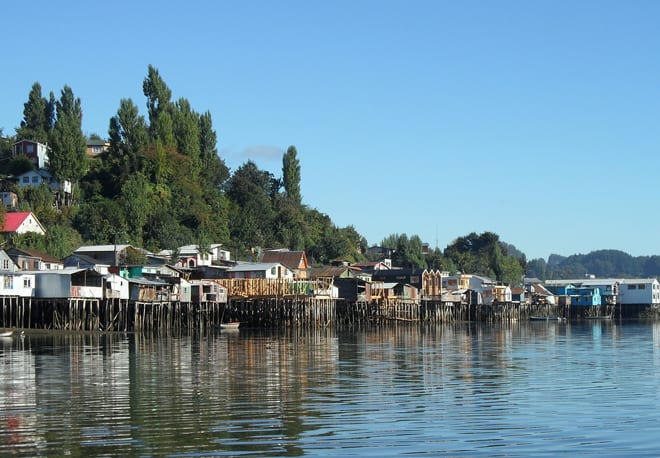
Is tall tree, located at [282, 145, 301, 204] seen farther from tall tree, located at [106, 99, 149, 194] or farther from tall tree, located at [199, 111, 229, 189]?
tall tree, located at [106, 99, 149, 194]

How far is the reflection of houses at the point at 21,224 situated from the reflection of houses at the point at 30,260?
10.8 m

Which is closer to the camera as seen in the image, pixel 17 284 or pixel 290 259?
pixel 17 284

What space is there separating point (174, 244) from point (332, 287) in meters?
19.9

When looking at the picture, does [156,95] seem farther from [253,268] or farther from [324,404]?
[324,404]

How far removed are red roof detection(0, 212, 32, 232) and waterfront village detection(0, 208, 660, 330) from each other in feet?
0.32

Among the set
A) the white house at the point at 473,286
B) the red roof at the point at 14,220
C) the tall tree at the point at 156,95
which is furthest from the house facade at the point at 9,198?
the white house at the point at 473,286

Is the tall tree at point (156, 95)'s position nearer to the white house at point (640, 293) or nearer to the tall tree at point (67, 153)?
the tall tree at point (67, 153)

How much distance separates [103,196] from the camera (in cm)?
10919

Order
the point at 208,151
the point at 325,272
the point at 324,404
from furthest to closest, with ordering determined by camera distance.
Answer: the point at 208,151 < the point at 325,272 < the point at 324,404

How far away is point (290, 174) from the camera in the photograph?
144m

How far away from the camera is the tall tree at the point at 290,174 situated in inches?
5684

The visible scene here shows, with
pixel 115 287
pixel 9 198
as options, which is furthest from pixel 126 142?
pixel 115 287

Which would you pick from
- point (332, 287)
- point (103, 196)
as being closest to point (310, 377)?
point (332, 287)

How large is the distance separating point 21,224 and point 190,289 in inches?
798
